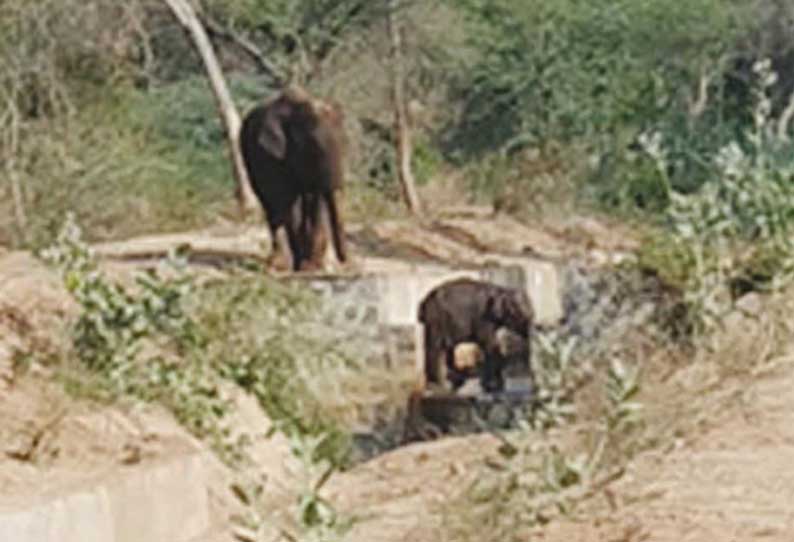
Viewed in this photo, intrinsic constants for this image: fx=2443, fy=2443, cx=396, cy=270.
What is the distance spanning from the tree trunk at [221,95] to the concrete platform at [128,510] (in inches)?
670

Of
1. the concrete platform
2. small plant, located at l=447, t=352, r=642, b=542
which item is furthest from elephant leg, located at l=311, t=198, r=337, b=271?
small plant, located at l=447, t=352, r=642, b=542

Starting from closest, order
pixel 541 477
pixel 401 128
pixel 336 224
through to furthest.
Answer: pixel 541 477, pixel 336 224, pixel 401 128

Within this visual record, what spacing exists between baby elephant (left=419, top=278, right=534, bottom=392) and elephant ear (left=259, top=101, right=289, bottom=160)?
316 centimetres

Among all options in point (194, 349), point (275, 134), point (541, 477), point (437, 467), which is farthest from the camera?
point (275, 134)

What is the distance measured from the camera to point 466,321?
16672 mm

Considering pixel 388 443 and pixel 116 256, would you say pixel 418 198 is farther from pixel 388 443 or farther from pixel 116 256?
pixel 388 443

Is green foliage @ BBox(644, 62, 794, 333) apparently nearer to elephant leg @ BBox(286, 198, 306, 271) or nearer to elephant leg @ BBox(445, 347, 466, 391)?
elephant leg @ BBox(445, 347, 466, 391)

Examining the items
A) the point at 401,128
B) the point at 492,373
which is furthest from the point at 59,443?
the point at 401,128

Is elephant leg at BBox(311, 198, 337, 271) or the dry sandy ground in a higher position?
the dry sandy ground

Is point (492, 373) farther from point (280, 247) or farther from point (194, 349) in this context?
point (194, 349)

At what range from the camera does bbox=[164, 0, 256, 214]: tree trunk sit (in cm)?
2511

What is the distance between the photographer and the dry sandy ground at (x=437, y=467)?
7082 mm

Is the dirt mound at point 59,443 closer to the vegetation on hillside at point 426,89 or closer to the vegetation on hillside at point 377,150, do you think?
the vegetation on hillside at point 377,150

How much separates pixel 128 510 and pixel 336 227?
1313 centimetres
